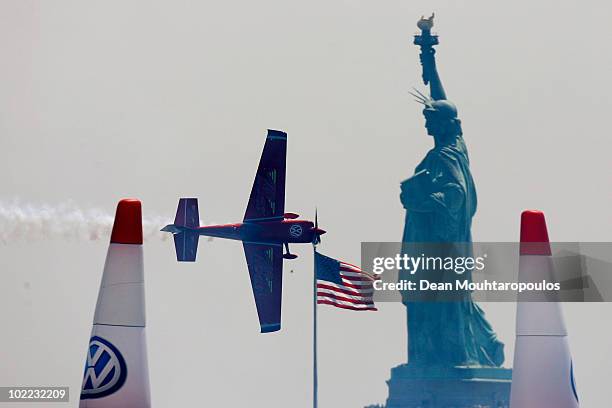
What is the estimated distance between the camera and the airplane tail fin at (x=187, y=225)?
77.2 metres

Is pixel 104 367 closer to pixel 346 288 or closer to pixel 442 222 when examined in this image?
pixel 346 288

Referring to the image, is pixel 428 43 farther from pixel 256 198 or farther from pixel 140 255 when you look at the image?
pixel 140 255

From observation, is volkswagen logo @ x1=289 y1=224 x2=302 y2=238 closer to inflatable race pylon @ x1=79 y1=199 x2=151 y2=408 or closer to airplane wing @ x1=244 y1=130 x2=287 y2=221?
airplane wing @ x1=244 y1=130 x2=287 y2=221

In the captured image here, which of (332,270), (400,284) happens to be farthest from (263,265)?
(400,284)

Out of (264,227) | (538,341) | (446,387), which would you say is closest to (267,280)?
(264,227)

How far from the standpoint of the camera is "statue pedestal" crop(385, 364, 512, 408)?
141 m

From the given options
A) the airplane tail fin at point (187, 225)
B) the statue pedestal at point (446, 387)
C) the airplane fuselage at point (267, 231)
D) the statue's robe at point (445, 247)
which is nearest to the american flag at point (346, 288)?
the airplane fuselage at point (267, 231)

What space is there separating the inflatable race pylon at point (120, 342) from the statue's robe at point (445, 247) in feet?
352

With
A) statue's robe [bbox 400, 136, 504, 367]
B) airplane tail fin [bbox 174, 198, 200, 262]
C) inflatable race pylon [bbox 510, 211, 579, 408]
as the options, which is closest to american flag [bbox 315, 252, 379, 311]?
airplane tail fin [bbox 174, 198, 200, 262]

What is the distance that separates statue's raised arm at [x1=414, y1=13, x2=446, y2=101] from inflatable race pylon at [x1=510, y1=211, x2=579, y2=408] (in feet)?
360

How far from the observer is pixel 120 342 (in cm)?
2883

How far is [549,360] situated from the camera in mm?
29406

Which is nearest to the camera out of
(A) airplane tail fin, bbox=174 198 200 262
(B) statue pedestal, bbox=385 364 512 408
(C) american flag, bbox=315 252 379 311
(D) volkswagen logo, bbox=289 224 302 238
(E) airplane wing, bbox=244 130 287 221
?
(C) american flag, bbox=315 252 379 311

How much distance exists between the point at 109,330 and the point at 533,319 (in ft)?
25.1
